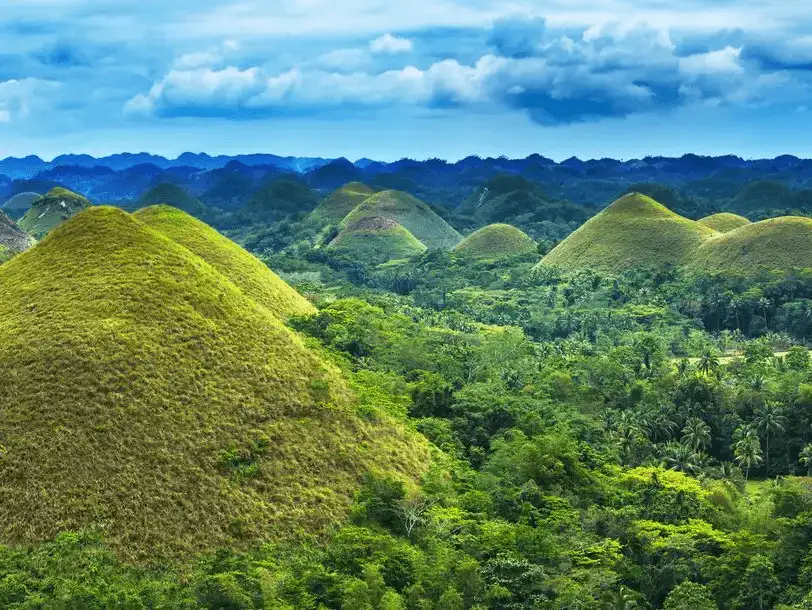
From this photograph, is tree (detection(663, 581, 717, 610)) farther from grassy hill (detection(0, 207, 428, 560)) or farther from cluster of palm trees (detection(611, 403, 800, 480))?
cluster of palm trees (detection(611, 403, 800, 480))

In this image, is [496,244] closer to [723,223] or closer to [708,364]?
[723,223]

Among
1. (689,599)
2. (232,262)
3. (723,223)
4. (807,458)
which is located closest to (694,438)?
(807,458)

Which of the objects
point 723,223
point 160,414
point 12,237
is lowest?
point 160,414

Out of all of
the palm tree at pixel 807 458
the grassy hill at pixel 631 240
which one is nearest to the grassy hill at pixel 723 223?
the grassy hill at pixel 631 240

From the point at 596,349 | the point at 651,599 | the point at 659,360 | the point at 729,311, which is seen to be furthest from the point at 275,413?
the point at 729,311

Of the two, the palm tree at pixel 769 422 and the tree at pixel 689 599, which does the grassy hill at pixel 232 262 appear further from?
the tree at pixel 689 599

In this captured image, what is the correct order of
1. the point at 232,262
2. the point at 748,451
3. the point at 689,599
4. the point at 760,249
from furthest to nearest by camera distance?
the point at 760,249
the point at 232,262
the point at 748,451
the point at 689,599
